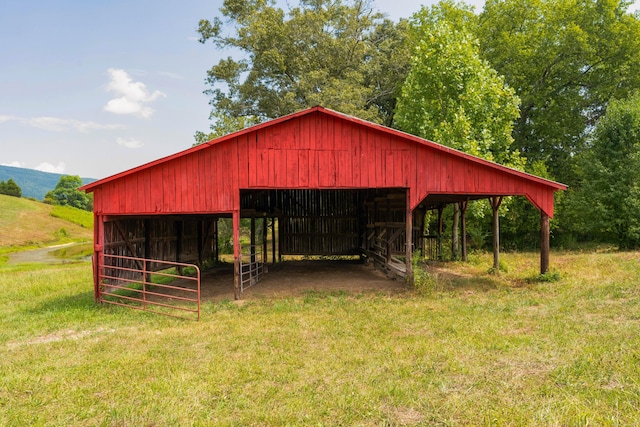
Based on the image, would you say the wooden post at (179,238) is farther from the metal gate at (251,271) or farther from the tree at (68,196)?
the tree at (68,196)

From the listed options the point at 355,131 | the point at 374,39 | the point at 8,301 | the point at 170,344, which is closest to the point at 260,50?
the point at 374,39

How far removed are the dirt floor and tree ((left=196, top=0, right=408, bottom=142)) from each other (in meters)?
14.5

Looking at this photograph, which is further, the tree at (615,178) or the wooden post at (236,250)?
the tree at (615,178)

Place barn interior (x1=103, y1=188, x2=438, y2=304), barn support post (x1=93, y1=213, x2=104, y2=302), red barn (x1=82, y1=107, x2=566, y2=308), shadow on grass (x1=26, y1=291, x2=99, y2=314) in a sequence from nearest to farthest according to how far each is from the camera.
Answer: shadow on grass (x1=26, y1=291, x2=99, y2=314) < barn support post (x1=93, y1=213, x2=104, y2=302) < red barn (x1=82, y1=107, x2=566, y2=308) < barn interior (x1=103, y1=188, x2=438, y2=304)

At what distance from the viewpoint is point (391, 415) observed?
4.49m

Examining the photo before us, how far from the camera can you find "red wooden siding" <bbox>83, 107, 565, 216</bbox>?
10.8 meters

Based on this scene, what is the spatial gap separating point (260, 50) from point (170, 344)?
26904 millimetres

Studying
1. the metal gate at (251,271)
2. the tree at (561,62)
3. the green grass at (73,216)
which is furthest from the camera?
the green grass at (73,216)

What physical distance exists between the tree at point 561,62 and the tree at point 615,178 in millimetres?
5341

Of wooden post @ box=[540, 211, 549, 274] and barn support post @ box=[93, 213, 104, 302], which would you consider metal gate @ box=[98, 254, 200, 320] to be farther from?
wooden post @ box=[540, 211, 549, 274]

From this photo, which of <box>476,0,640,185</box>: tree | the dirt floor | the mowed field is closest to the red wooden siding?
the dirt floor

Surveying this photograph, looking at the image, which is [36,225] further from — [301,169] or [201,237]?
[301,169]

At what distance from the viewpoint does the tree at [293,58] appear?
29250mm

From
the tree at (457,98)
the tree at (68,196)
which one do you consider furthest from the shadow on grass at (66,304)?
the tree at (68,196)
